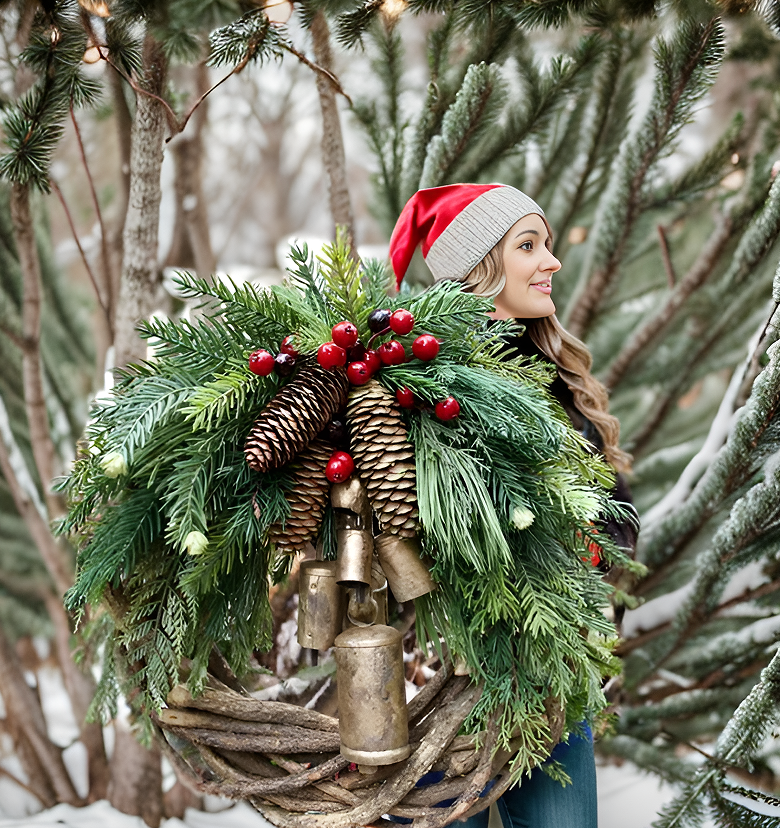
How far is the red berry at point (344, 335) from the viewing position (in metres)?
0.59

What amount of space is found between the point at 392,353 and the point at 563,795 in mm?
514

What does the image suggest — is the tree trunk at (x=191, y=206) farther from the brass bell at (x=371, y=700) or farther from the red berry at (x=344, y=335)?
the brass bell at (x=371, y=700)

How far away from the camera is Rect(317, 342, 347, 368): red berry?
1.88ft

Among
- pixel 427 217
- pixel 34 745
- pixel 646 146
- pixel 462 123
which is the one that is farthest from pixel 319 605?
pixel 34 745

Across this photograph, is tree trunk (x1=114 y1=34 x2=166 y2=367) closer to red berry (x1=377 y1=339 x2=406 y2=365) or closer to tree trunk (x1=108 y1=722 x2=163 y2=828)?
red berry (x1=377 y1=339 x2=406 y2=365)

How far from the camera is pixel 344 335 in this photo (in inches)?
23.2

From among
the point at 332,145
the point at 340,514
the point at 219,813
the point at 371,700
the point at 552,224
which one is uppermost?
the point at 332,145

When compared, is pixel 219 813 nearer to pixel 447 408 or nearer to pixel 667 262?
pixel 447 408

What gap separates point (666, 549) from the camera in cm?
106

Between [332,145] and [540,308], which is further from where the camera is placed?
[332,145]

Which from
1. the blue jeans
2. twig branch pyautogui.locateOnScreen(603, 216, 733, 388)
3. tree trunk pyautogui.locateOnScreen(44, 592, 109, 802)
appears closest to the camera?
the blue jeans

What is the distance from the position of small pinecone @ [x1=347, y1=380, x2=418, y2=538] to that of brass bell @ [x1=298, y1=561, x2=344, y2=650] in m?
0.07

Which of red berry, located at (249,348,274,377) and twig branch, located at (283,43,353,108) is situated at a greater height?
twig branch, located at (283,43,353,108)

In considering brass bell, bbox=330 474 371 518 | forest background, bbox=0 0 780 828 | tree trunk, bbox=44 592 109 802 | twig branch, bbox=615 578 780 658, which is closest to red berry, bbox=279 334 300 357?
brass bell, bbox=330 474 371 518
